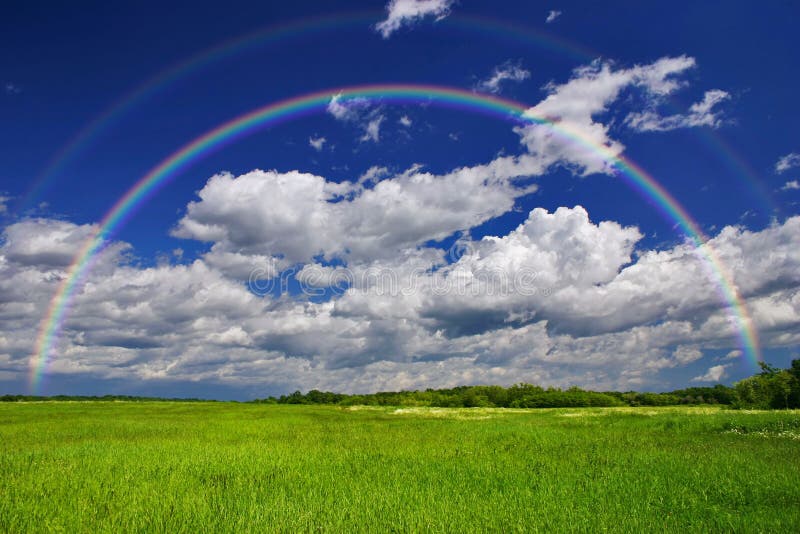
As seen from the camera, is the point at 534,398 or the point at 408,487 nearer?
the point at 408,487

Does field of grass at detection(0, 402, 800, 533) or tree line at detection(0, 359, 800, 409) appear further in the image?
tree line at detection(0, 359, 800, 409)

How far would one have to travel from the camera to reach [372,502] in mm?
8312

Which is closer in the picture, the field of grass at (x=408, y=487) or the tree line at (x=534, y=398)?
the field of grass at (x=408, y=487)

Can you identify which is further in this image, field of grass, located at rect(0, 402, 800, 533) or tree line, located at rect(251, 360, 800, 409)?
tree line, located at rect(251, 360, 800, 409)

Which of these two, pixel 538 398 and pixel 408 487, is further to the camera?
pixel 538 398

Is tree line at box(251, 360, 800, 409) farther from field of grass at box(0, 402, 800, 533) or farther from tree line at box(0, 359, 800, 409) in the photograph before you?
field of grass at box(0, 402, 800, 533)

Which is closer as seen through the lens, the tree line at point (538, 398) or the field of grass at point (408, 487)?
the field of grass at point (408, 487)

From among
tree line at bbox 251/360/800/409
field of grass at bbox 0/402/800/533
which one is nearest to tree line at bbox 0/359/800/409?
tree line at bbox 251/360/800/409

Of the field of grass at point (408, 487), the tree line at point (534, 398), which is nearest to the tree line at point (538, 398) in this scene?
the tree line at point (534, 398)

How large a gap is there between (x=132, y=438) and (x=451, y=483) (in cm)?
1636

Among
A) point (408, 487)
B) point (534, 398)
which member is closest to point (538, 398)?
point (534, 398)

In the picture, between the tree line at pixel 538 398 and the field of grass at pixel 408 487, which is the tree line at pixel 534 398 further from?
the field of grass at pixel 408 487

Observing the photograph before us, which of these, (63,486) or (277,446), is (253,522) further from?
(277,446)

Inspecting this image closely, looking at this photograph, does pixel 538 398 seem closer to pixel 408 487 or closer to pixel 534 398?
pixel 534 398
